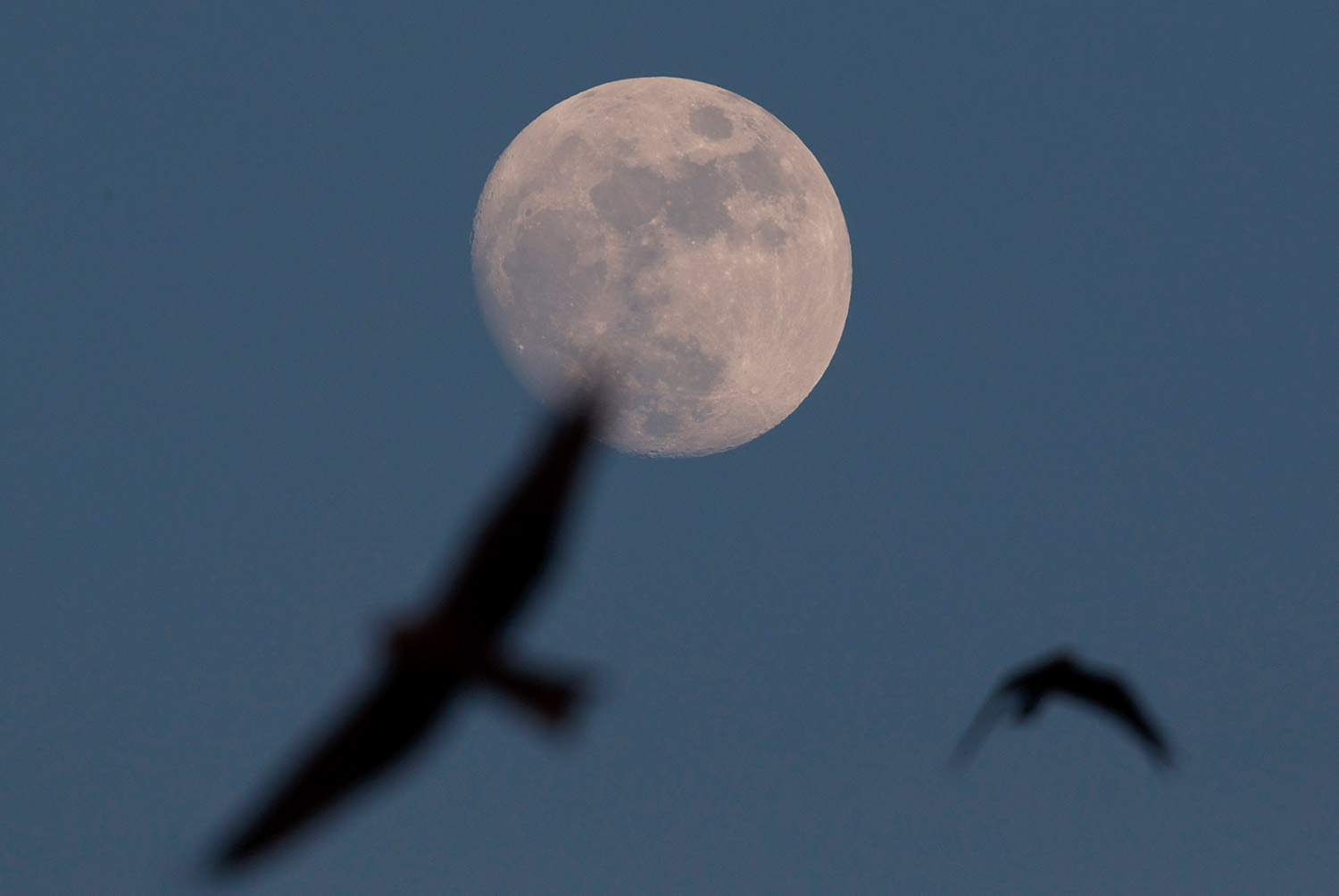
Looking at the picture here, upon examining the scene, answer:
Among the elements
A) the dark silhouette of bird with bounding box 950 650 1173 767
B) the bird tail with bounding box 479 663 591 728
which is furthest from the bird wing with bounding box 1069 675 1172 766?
the bird tail with bounding box 479 663 591 728

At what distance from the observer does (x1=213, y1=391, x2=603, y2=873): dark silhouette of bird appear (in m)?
3.95

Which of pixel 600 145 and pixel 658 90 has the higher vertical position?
pixel 658 90

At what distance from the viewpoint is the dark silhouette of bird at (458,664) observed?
395 cm

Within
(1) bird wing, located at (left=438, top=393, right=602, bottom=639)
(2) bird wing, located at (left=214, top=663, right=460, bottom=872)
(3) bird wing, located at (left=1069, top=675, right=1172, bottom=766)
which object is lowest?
(2) bird wing, located at (left=214, top=663, right=460, bottom=872)

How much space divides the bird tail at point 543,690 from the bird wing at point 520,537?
7.1 inches

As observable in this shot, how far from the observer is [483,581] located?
4.45 meters

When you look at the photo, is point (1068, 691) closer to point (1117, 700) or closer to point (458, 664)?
point (1117, 700)

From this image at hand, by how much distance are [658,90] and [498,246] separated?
150 inches

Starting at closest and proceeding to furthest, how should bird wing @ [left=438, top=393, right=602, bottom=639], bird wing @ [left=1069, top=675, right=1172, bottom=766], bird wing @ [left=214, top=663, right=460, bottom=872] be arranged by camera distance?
1. bird wing @ [left=438, top=393, right=602, bottom=639]
2. bird wing @ [left=214, top=663, right=460, bottom=872]
3. bird wing @ [left=1069, top=675, right=1172, bottom=766]

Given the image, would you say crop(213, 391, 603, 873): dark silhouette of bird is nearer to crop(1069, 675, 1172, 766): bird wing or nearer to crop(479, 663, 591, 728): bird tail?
crop(479, 663, 591, 728): bird tail

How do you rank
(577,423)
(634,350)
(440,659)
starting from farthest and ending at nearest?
1. (634,350)
2. (440,659)
3. (577,423)

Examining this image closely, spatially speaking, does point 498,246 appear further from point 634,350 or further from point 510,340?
point 634,350

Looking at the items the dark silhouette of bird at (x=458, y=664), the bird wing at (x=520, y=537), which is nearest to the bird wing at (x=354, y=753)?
the dark silhouette of bird at (x=458, y=664)

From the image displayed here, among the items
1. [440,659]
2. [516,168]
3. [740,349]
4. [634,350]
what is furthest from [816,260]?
[440,659]
